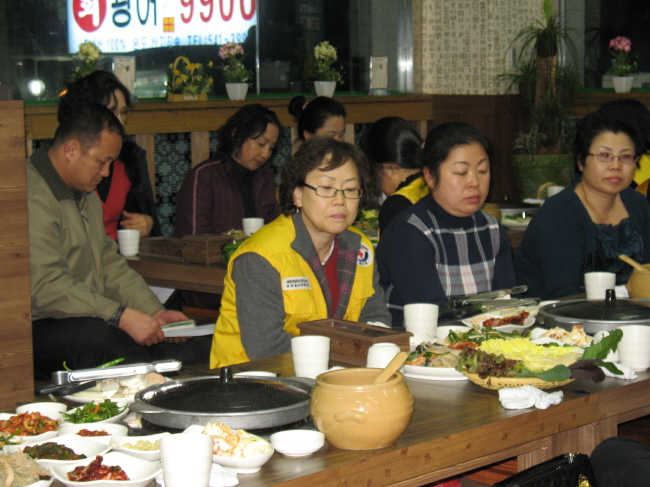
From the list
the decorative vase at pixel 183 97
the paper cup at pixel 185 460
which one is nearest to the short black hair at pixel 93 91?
the decorative vase at pixel 183 97

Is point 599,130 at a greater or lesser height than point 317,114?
lesser

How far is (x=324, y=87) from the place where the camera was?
22.2 feet

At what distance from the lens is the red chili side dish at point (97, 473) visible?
138 centimetres

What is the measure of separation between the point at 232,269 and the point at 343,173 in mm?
450

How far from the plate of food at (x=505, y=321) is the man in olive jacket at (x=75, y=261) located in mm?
1384

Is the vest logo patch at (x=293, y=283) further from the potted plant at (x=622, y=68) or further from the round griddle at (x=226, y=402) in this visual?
the potted plant at (x=622, y=68)

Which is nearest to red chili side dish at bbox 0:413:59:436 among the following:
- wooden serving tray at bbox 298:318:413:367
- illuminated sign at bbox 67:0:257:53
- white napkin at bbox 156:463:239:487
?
white napkin at bbox 156:463:239:487

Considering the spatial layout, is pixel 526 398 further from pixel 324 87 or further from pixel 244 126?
pixel 324 87

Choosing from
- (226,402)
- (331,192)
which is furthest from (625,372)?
(331,192)

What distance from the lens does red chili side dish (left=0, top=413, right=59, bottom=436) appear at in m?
1.62

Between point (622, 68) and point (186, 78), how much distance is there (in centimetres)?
415

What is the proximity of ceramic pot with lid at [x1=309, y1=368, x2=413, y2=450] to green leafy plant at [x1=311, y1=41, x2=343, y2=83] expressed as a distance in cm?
546

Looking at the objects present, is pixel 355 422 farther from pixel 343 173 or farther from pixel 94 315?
pixel 94 315

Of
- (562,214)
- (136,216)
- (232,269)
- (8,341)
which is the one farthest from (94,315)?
(562,214)
